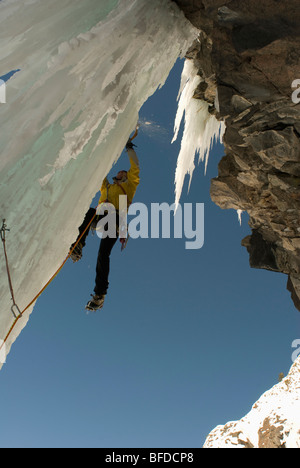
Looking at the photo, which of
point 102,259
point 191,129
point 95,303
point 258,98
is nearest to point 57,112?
point 102,259

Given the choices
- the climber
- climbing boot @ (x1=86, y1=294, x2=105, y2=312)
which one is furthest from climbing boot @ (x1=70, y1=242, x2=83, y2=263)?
climbing boot @ (x1=86, y1=294, x2=105, y2=312)

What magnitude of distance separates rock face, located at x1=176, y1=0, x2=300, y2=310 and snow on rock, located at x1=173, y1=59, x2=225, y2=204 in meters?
0.83

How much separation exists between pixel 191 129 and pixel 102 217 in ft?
9.98

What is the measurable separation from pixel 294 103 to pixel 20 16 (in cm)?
290

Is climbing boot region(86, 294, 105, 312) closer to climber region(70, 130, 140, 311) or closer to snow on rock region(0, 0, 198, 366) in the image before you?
climber region(70, 130, 140, 311)

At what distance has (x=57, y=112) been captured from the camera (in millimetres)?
2648

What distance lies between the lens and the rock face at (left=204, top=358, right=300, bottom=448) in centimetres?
674

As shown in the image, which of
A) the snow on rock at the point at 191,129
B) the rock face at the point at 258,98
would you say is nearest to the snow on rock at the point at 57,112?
the rock face at the point at 258,98

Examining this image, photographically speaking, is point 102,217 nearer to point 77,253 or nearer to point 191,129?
point 77,253

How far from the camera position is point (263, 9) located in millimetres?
3311

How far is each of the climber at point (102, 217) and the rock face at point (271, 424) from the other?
17.5ft

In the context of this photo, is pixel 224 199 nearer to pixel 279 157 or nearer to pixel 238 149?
pixel 238 149

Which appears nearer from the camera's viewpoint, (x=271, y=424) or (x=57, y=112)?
(x=57, y=112)

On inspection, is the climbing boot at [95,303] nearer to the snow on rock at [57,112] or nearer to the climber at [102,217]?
the climber at [102,217]
